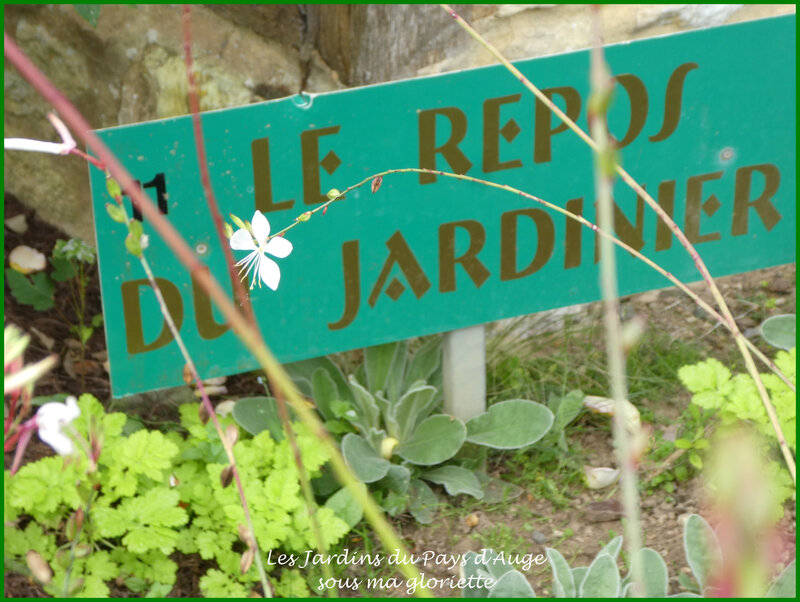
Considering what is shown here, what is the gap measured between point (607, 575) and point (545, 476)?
0.58 meters

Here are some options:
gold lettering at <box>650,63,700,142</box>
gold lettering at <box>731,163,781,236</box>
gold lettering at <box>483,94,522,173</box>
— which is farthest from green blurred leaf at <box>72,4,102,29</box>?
gold lettering at <box>731,163,781,236</box>

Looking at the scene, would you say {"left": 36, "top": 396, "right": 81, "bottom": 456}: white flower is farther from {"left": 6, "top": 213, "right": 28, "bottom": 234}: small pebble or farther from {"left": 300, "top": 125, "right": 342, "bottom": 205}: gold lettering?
{"left": 6, "top": 213, "right": 28, "bottom": 234}: small pebble

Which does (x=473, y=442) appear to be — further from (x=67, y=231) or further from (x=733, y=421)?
(x=67, y=231)

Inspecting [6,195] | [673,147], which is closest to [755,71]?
[673,147]

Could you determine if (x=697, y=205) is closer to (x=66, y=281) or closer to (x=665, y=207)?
(x=665, y=207)

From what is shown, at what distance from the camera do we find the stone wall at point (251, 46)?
183 cm

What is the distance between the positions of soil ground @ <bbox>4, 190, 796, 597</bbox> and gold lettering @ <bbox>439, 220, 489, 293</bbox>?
1.53 feet

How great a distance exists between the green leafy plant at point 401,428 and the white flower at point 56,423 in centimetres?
127

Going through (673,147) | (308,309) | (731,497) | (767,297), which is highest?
(673,147)

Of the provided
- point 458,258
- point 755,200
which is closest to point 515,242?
point 458,258

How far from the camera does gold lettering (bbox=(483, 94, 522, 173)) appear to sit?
5.18 ft

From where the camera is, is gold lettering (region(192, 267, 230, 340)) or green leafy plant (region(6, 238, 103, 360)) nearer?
gold lettering (region(192, 267, 230, 340))

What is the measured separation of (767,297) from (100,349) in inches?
71.1

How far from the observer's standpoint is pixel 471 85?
1.55m
